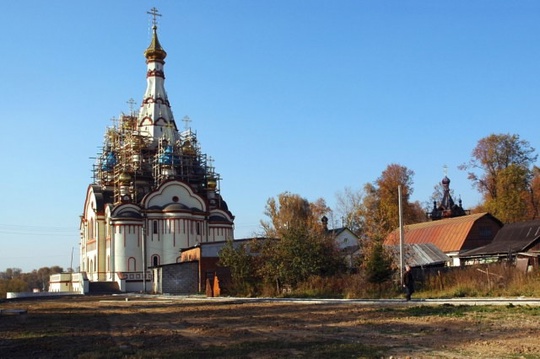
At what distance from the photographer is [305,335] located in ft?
48.7

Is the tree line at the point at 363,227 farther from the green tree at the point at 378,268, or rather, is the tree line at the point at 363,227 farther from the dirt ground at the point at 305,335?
the dirt ground at the point at 305,335

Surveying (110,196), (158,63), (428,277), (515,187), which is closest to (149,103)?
(158,63)

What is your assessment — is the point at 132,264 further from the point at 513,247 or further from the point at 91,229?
the point at 513,247

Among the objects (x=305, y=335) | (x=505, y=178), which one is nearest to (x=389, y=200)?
(x=505, y=178)

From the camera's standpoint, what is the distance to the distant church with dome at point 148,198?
69.6m

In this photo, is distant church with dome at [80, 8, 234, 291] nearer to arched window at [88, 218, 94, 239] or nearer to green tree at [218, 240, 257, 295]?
arched window at [88, 218, 94, 239]

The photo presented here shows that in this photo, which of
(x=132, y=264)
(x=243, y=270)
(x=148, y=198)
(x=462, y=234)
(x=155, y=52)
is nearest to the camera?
(x=243, y=270)

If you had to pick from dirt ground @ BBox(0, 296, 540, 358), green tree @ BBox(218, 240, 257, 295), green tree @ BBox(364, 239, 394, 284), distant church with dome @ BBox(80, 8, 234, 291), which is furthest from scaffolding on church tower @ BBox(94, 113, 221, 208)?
dirt ground @ BBox(0, 296, 540, 358)

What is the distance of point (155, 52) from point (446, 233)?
4557cm

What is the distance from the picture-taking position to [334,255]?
36719 millimetres

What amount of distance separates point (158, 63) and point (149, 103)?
562 centimetres

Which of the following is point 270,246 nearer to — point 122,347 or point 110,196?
point 122,347

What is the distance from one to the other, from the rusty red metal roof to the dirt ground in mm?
30795

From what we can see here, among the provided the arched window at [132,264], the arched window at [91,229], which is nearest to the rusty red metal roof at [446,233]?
the arched window at [132,264]
